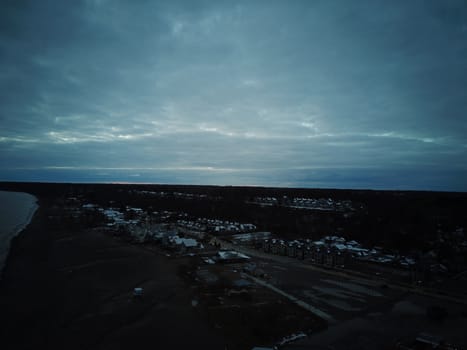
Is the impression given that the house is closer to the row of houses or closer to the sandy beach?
the sandy beach

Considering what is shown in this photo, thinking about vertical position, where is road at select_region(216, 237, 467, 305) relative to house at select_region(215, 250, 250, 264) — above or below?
below

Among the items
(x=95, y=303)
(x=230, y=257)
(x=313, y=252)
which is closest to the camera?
(x=95, y=303)

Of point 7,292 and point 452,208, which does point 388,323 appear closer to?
point 7,292

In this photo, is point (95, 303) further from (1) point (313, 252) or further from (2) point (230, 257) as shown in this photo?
(1) point (313, 252)

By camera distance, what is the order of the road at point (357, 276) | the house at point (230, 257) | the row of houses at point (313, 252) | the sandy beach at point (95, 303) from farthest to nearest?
the row of houses at point (313, 252), the house at point (230, 257), the road at point (357, 276), the sandy beach at point (95, 303)

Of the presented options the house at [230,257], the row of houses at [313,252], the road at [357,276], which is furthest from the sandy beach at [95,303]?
the row of houses at [313,252]

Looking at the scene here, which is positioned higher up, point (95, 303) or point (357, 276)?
point (95, 303)

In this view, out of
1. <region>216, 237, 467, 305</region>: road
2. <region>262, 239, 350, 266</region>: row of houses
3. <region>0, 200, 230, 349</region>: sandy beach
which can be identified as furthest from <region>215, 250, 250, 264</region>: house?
<region>262, 239, 350, 266</region>: row of houses

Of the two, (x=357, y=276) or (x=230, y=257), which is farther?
(x=230, y=257)

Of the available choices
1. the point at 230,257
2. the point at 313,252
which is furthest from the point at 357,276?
the point at 230,257

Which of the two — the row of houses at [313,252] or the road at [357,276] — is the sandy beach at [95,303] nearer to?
the road at [357,276]

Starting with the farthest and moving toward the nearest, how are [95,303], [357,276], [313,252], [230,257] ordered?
[313,252]
[230,257]
[357,276]
[95,303]
